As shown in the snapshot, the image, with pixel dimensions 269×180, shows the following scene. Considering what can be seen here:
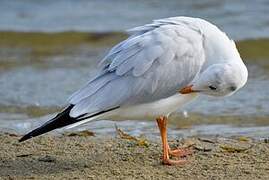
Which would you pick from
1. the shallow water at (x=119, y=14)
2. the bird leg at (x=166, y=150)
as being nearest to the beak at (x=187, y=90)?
the bird leg at (x=166, y=150)

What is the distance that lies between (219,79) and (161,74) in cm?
45

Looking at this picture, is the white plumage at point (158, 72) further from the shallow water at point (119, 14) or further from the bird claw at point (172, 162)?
the shallow water at point (119, 14)

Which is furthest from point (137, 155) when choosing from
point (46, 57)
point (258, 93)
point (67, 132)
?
point (46, 57)

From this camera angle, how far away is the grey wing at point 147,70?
20.0ft

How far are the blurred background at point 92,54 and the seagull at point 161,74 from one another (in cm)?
163

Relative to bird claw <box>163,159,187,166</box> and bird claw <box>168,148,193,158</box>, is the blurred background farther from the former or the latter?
bird claw <box>163,159,187,166</box>

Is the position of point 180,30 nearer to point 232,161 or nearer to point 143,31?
point 143,31

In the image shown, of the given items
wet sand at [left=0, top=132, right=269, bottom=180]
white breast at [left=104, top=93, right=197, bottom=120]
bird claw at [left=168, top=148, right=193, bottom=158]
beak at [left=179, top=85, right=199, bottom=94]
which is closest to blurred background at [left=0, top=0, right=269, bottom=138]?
wet sand at [left=0, top=132, right=269, bottom=180]

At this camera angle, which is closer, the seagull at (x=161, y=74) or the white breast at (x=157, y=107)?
the seagull at (x=161, y=74)

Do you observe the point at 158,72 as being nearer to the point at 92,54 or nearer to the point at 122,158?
the point at 122,158

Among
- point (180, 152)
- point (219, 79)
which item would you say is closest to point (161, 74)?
point (219, 79)

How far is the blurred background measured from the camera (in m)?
8.37

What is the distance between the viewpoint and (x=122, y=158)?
650 centimetres

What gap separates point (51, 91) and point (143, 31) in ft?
12.8
